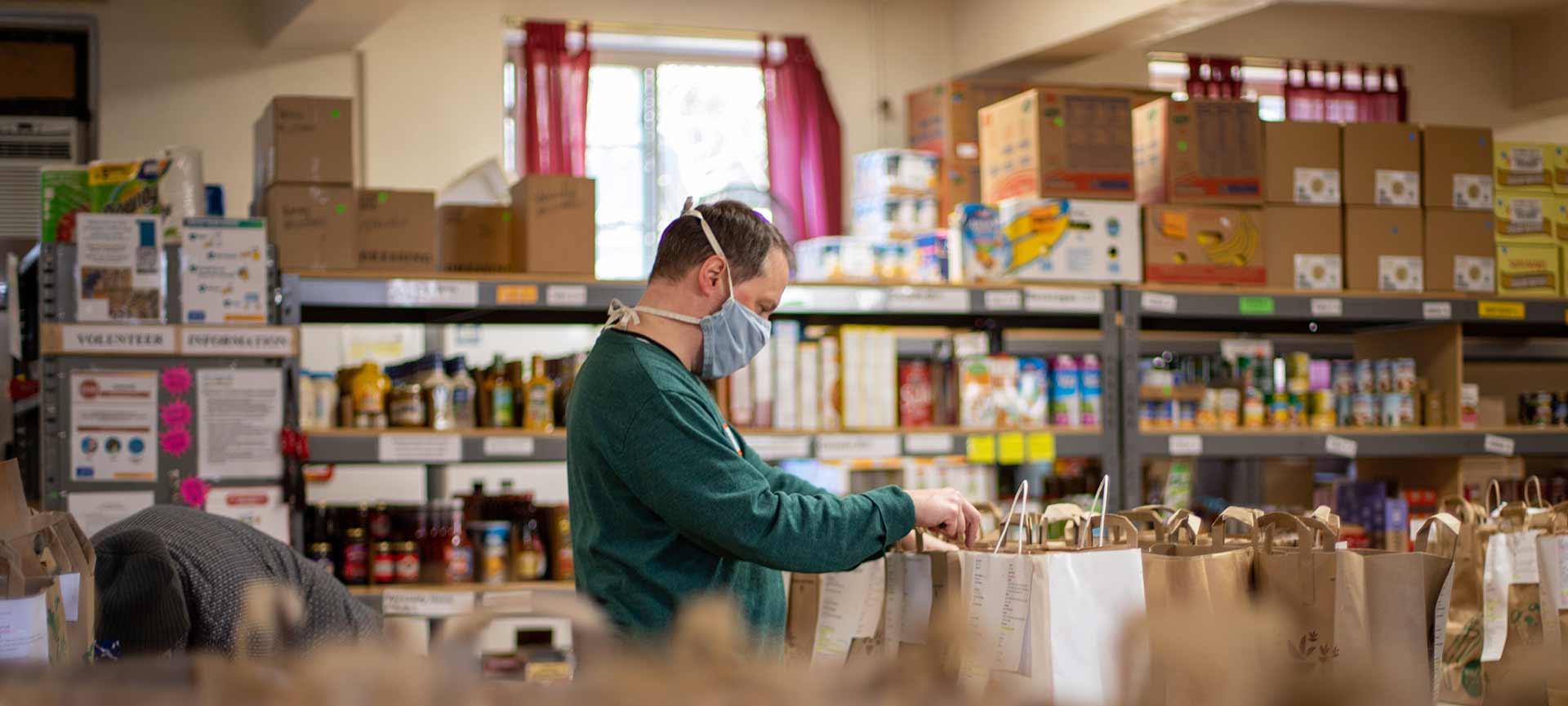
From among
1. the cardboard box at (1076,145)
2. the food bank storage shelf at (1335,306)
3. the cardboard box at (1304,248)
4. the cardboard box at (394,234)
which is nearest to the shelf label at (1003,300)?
the food bank storage shelf at (1335,306)

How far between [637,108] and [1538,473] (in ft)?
16.8

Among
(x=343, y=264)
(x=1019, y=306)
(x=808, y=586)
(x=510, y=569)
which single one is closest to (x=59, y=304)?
(x=343, y=264)

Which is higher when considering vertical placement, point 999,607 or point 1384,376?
point 1384,376

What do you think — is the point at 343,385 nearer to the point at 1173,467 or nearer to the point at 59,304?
the point at 59,304

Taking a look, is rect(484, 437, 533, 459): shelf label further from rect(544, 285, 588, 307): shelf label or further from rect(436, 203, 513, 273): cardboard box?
rect(436, 203, 513, 273): cardboard box

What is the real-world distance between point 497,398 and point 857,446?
1.12 meters

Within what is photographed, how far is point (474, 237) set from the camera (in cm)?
457

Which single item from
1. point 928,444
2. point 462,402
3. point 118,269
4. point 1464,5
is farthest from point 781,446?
point 1464,5

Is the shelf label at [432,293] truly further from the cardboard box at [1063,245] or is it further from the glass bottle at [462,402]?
the cardboard box at [1063,245]

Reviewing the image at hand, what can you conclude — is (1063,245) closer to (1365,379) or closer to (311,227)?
(1365,379)

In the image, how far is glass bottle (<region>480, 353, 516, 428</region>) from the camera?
4.36 metres

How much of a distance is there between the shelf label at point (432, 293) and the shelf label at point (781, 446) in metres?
0.94

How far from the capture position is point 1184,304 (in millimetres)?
4832

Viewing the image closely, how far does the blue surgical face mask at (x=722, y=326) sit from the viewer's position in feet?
7.86
